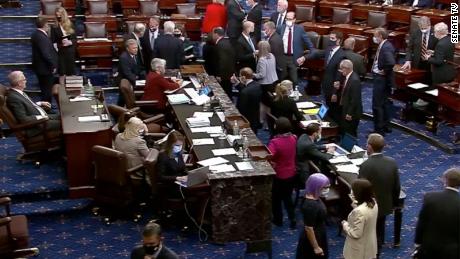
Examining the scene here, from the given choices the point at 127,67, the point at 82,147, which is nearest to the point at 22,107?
the point at 82,147

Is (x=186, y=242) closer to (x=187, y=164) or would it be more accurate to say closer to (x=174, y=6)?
(x=187, y=164)

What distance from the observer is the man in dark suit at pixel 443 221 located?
5.94 m

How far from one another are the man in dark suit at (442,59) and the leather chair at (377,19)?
2.56 metres

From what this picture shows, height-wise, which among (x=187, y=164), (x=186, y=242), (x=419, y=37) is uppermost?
(x=419, y=37)

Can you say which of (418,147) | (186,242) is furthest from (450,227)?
(418,147)

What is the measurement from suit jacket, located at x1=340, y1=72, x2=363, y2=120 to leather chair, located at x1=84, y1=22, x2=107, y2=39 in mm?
4798

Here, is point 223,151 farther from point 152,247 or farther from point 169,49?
point 169,49

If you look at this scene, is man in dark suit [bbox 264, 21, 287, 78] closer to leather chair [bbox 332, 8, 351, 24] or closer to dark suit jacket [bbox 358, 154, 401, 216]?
leather chair [bbox 332, 8, 351, 24]

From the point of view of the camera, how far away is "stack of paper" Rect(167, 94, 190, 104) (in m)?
9.73

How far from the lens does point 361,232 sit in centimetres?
Result: 616

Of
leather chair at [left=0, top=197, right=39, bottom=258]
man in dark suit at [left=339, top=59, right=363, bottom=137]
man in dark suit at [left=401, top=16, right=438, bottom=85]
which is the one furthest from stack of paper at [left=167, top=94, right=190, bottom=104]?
man in dark suit at [left=401, top=16, right=438, bottom=85]

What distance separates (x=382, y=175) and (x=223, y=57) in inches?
172

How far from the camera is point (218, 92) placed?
991 centimetres

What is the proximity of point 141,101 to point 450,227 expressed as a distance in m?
5.19
